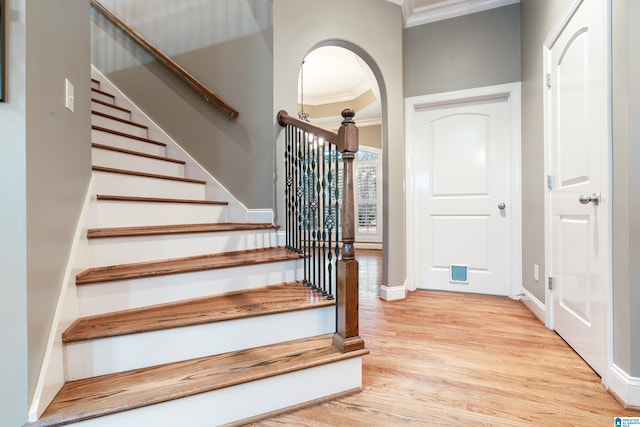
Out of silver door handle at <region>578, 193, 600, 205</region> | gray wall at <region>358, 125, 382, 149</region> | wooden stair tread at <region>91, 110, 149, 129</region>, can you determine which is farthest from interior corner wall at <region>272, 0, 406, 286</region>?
gray wall at <region>358, 125, 382, 149</region>

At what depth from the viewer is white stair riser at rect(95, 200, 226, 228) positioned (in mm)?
1764

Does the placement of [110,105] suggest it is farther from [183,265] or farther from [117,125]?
Result: [183,265]

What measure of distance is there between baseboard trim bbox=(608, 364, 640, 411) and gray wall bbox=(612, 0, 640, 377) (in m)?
0.03

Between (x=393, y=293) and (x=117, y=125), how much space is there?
285 cm

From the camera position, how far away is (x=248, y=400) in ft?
4.08

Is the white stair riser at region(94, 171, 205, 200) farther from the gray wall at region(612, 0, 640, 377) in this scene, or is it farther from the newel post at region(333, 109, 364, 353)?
the gray wall at region(612, 0, 640, 377)

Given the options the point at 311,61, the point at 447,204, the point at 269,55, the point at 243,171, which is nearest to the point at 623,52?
the point at 447,204

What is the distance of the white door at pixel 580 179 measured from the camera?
1.54 meters

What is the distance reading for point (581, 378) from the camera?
1548mm

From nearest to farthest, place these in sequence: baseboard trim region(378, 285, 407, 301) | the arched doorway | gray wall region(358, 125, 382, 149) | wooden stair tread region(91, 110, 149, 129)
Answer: wooden stair tread region(91, 110, 149, 129), baseboard trim region(378, 285, 407, 301), the arched doorway, gray wall region(358, 125, 382, 149)

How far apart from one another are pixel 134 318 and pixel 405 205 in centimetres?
247

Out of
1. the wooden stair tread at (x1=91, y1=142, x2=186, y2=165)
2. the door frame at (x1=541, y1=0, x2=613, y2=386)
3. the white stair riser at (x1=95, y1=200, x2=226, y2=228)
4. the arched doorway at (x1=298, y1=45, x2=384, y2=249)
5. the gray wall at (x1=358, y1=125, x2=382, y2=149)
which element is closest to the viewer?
the door frame at (x1=541, y1=0, x2=613, y2=386)

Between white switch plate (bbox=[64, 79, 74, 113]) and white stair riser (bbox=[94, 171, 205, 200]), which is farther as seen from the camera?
white stair riser (bbox=[94, 171, 205, 200])

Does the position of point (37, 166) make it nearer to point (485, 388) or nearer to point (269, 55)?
point (269, 55)
